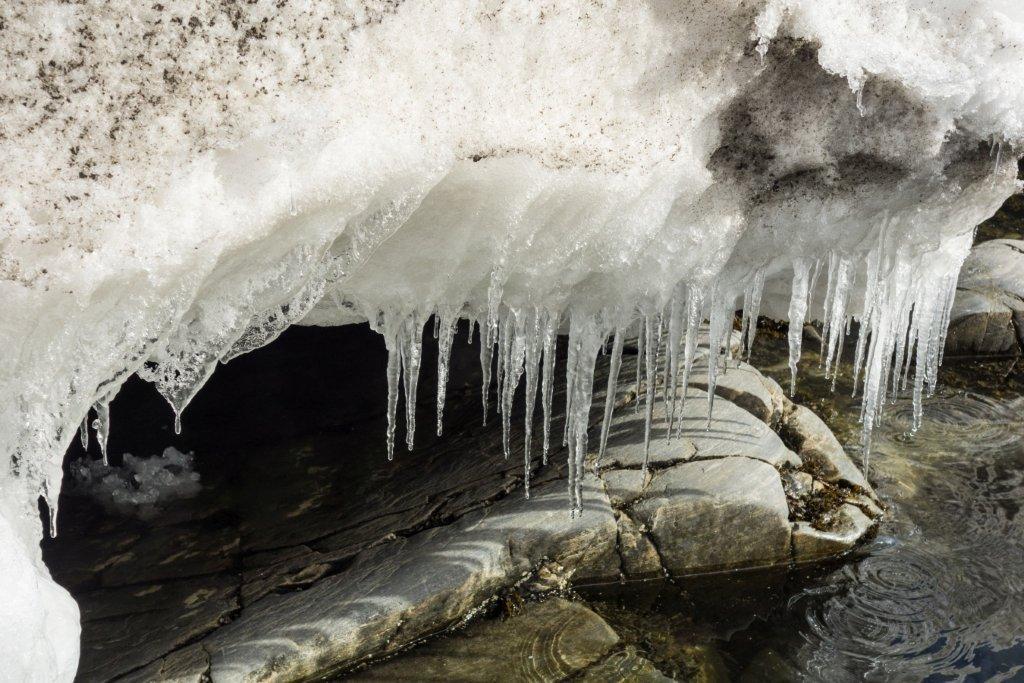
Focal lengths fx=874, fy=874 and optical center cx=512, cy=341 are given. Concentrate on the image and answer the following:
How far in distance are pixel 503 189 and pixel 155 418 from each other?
16.6ft

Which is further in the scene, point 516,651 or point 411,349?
point 516,651

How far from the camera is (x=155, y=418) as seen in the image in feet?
21.6

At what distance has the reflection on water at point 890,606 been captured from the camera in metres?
4.20

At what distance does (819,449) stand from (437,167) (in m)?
4.03

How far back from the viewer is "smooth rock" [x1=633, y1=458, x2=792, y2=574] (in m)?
4.80

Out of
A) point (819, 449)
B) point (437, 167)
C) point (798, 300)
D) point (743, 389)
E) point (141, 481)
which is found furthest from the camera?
point (743, 389)

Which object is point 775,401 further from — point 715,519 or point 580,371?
point 580,371

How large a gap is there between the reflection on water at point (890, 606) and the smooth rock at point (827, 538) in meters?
0.10

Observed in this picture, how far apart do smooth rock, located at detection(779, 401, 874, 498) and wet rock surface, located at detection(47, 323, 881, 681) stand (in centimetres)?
2

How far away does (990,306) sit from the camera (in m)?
8.36

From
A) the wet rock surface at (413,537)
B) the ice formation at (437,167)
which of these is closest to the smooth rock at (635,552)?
the wet rock surface at (413,537)

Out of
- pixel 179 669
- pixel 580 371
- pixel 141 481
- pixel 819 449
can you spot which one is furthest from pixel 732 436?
pixel 141 481

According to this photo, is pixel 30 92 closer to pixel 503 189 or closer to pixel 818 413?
pixel 503 189

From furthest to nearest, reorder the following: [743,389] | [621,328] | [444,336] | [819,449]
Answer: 1. [743,389]
2. [819,449]
3. [444,336]
4. [621,328]
